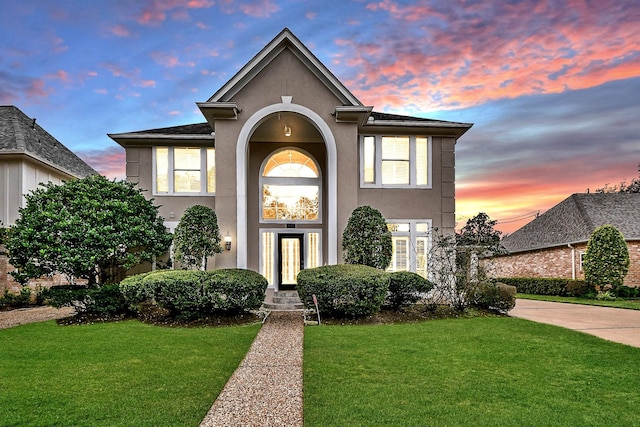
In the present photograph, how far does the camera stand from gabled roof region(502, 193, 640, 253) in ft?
76.5

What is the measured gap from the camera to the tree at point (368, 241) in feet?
43.5

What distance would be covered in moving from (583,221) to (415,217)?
14.2 m

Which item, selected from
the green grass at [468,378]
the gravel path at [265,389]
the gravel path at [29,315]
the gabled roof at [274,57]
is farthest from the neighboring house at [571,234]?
the gravel path at [29,315]

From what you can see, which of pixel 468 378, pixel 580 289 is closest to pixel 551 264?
pixel 580 289

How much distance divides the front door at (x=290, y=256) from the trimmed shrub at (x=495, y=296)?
648cm

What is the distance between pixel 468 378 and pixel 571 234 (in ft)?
70.2

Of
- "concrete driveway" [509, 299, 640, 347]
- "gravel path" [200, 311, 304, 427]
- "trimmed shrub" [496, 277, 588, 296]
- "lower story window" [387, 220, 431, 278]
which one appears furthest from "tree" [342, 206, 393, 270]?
"trimmed shrub" [496, 277, 588, 296]

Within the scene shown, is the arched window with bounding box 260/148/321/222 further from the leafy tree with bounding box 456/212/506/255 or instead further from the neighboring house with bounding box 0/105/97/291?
the neighboring house with bounding box 0/105/97/291

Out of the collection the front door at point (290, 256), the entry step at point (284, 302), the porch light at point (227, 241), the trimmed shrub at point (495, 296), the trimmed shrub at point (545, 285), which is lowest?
the trimmed shrub at point (545, 285)

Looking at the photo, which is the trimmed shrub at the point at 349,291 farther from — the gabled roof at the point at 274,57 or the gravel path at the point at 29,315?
the gravel path at the point at 29,315

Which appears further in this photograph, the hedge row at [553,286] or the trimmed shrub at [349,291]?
the hedge row at [553,286]

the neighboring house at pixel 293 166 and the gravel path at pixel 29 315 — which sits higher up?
the neighboring house at pixel 293 166

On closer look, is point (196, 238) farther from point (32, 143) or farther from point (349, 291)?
point (32, 143)

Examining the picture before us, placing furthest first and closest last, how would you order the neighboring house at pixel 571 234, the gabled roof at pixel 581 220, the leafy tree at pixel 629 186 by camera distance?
the leafy tree at pixel 629 186
the gabled roof at pixel 581 220
the neighboring house at pixel 571 234
